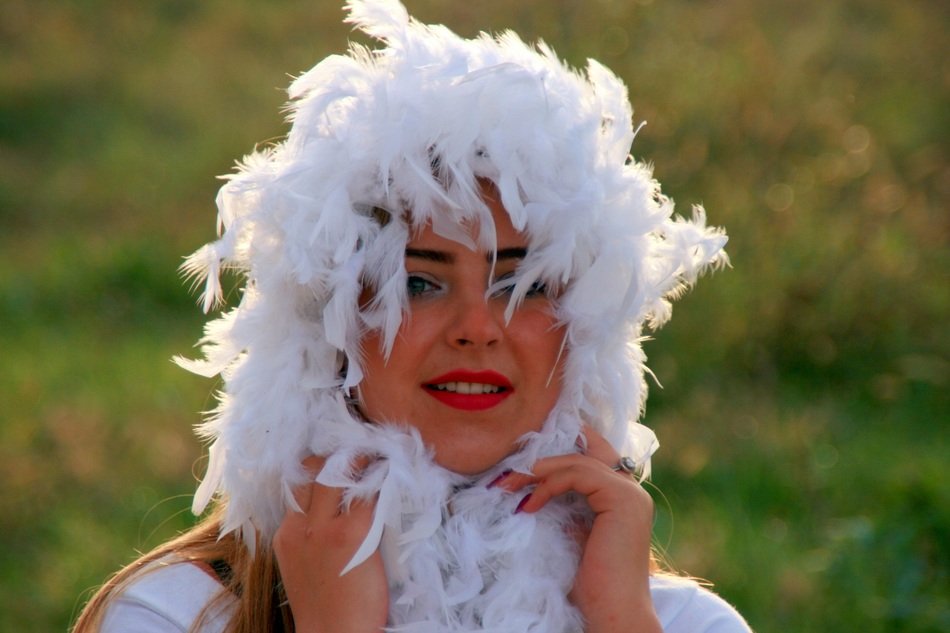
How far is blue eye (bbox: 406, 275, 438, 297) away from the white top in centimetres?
76

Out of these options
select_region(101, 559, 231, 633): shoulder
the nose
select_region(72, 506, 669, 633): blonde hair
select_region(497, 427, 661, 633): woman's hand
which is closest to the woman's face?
the nose

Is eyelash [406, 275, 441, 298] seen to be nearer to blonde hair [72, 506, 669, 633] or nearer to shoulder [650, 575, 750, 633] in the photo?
blonde hair [72, 506, 669, 633]

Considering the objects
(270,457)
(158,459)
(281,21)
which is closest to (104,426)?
(158,459)

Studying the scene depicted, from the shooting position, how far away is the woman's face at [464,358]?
2670 mm

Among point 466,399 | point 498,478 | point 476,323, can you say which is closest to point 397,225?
point 476,323

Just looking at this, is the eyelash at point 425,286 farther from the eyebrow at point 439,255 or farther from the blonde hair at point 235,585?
the blonde hair at point 235,585

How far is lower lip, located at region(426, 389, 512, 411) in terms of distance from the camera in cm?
269

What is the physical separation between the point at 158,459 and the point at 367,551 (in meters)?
3.97

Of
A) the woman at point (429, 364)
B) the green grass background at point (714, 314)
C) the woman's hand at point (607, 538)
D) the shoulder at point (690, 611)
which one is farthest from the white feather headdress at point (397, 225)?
the green grass background at point (714, 314)

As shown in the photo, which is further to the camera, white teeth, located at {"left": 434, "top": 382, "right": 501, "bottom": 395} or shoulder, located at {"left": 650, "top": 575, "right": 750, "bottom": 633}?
shoulder, located at {"left": 650, "top": 575, "right": 750, "bottom": 633}

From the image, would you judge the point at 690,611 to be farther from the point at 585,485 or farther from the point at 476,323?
the point at 476,323

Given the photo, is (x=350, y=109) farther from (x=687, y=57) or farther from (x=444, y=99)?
(x=687, y=57)

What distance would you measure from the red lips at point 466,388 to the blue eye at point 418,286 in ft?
0.59

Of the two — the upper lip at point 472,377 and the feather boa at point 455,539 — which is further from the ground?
the upper lip at point 472,377
